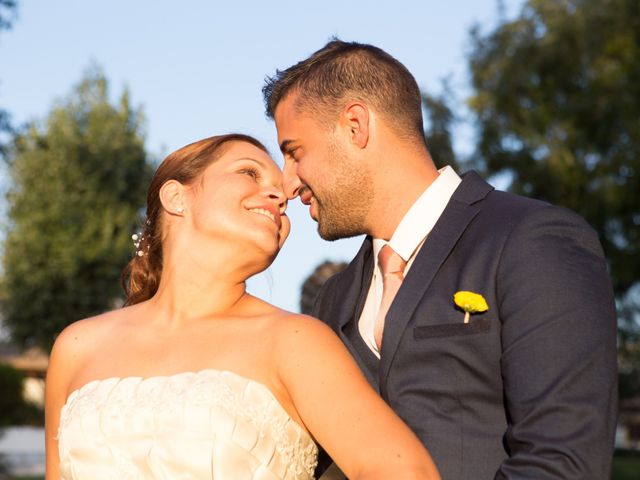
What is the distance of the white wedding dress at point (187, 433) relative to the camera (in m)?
4.08

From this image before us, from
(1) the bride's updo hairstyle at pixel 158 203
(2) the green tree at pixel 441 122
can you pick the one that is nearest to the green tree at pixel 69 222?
(2) the green tree at pixel 441 122

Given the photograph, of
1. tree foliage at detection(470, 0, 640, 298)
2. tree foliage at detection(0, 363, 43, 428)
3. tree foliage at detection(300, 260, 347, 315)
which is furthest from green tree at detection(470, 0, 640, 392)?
tree foliage at detection(0, 363, 43, 428)

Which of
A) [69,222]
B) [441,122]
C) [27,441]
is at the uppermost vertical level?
[441,122]

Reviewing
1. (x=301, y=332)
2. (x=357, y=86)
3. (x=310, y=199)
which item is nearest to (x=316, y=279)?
(x=310, y=199)

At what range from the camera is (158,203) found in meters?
4.86

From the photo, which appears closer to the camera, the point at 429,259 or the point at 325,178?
the point at 429,259

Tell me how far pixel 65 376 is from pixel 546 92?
2235 cm

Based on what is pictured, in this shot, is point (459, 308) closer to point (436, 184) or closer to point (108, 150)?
point (436, 184)

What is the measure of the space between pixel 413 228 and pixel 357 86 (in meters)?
0.80

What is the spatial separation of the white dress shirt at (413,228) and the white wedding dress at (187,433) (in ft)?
1.94

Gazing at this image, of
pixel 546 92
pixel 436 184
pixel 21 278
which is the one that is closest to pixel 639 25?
pixel 546 92

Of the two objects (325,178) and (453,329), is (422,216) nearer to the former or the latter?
(325,178)

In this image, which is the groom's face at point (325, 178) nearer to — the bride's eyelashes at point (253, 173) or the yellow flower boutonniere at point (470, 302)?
the bride's eyelashes at point (253, 173)

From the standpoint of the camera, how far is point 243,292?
184 inches
